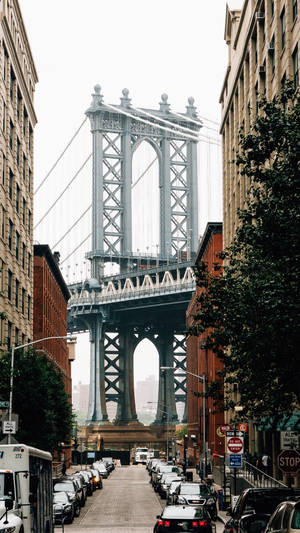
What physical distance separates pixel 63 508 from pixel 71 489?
574 centimetres

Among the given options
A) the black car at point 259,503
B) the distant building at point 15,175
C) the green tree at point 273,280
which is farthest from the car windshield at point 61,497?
the black car at point 259,503

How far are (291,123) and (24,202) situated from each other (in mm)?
47919

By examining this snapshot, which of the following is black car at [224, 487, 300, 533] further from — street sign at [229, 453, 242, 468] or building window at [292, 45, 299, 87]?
building window at [292, 45, 299, 87]

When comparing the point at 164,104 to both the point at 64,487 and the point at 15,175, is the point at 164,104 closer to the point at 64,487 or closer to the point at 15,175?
the point at 15,175

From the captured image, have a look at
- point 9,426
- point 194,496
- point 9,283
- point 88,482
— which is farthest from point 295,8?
point 88,482

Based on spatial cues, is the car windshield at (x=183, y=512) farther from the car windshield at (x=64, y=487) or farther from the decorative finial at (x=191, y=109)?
the decorative finial at (x=191, y=109)

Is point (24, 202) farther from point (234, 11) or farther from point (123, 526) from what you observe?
point (123, 526)

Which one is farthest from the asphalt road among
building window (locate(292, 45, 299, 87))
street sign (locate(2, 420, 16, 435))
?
building window (locate(292, 45, 299, 87))

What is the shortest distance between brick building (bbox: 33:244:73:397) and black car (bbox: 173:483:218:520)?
4442 centimetres

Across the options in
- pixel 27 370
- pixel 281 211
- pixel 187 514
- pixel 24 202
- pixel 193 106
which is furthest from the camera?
pixel 193 106

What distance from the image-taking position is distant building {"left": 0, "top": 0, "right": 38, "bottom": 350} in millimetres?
59188

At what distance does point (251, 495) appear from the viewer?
2306 cm

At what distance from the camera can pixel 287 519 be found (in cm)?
1641

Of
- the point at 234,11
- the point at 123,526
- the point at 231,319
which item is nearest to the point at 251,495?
the point at 231,319
